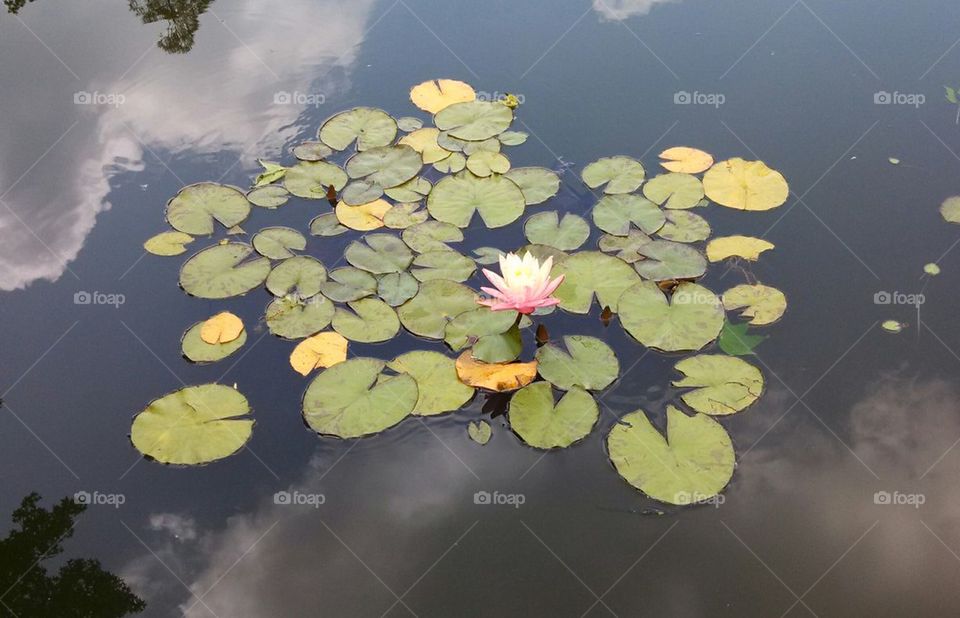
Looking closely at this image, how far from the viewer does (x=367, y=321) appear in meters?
3.56

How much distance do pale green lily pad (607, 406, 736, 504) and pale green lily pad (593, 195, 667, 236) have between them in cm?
117

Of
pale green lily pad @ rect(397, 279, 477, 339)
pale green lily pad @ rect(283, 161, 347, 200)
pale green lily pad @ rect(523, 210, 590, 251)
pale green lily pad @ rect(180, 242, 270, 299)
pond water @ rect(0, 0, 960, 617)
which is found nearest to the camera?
pond water @ rect(0, 0, 960, 617)

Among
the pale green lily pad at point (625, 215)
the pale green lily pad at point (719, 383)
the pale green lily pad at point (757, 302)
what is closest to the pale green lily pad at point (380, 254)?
the pale green lily pad at point (625, 215)

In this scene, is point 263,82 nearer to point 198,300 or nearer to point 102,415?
point 198,300

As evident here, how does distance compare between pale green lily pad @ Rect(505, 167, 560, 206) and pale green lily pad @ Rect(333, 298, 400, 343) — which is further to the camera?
pale green lily pad @ Rect(505, 167, 560, 206)

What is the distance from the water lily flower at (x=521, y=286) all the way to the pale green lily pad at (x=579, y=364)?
9.2 inches

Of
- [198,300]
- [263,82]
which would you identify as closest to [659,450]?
[198,300]

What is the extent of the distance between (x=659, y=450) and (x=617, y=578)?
571 mm

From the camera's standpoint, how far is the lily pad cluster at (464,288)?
3.15 metres

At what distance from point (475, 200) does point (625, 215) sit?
2.75ft

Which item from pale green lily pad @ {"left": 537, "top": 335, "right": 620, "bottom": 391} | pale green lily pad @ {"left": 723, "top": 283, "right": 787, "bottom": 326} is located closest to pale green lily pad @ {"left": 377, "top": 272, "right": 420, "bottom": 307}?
pale green lily pad @ {"left": 537, "top": 335, "right": 620, "bottom": 391}

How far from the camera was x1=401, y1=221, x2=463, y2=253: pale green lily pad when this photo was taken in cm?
388

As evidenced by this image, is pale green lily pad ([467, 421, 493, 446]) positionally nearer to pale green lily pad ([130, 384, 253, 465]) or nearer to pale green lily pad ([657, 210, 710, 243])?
A: pale green lily pad ([130, 384, 253, 465])

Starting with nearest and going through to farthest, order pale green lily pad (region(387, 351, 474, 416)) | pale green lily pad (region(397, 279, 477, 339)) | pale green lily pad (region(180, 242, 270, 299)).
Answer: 1. pale green lily pad (region(387, 351, 474, 416))
2. pale green lily pad (region(397, 279, 477, 339))
3. pale green lily pad (region(180, 242, 270, 299))
